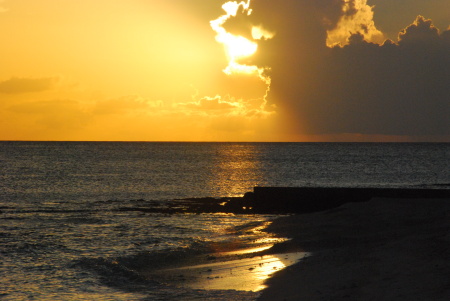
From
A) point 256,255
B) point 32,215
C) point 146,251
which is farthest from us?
point 32,215

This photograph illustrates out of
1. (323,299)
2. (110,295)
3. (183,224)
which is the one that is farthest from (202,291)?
(183,224)

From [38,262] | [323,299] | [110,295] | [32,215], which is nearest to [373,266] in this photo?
[323,299]

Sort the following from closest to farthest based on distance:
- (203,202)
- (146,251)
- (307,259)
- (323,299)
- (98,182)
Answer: (323,299) < (307,259) < (146,251) < (203,202) < (98,182)

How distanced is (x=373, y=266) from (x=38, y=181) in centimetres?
7283

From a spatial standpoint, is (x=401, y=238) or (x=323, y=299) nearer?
(x=323, y=299)

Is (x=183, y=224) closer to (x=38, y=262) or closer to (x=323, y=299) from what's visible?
(x=38, y=262)

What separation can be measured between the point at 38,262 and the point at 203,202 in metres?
26.8

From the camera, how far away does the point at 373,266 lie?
16.8 m

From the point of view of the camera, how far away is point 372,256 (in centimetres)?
1844

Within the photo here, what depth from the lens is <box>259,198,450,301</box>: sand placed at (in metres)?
14.2

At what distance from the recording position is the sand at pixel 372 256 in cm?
1416

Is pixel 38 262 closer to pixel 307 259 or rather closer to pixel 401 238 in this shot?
pixel 307 259

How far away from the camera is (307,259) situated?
66.0 feet

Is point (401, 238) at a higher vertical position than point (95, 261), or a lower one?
higher
